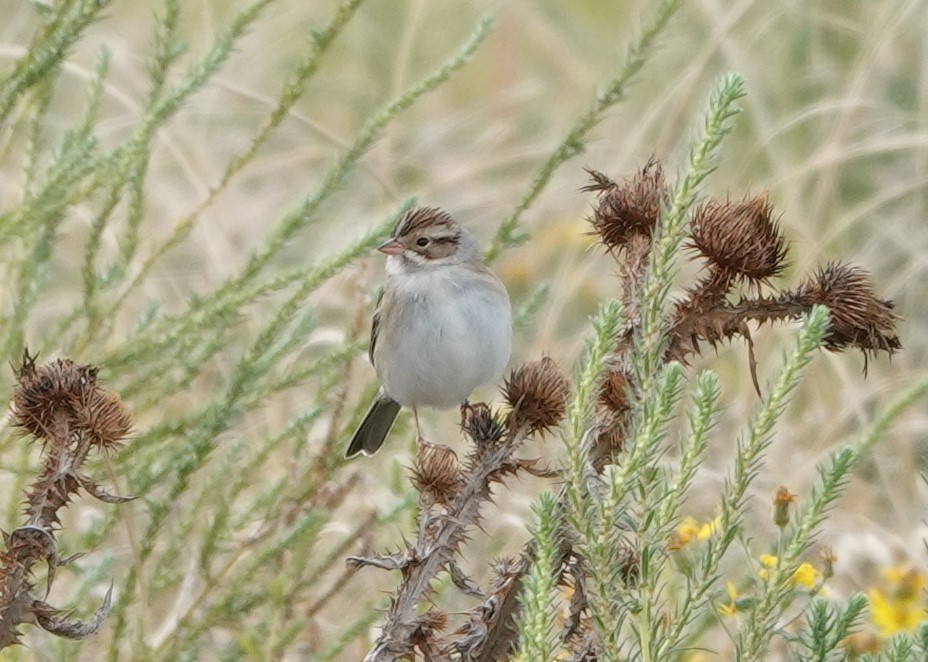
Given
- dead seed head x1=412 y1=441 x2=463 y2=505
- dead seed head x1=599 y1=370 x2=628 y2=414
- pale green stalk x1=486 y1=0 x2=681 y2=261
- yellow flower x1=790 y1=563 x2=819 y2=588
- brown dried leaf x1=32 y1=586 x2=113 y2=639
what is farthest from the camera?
pale green stalk x1=486 y1=0 x2=681 y2=261

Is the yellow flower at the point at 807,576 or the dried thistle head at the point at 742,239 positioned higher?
the yellow flower at the point at 807,576

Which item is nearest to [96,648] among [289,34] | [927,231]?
[927,231]

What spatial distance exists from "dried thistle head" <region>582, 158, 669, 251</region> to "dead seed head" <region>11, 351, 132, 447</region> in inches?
25.9

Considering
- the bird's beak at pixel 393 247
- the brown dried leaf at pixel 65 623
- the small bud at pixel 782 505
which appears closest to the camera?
the brown dried leaf at pixel 65 623

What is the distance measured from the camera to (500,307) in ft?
13.3

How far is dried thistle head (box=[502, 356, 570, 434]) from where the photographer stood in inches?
79.5

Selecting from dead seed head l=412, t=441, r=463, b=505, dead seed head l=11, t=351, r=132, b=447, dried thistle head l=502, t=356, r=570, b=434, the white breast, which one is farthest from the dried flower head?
the white breast

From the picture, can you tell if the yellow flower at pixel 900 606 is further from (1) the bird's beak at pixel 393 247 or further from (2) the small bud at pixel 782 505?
(1) the bird's beak at pixel 393 247

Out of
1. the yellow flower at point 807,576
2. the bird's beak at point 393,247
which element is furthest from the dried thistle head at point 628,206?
the bird's beak at point 393,247

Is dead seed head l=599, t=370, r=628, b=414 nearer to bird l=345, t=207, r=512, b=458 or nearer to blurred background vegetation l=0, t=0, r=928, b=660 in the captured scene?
blurred background vegetation l=0, t=0, r=928, b=660

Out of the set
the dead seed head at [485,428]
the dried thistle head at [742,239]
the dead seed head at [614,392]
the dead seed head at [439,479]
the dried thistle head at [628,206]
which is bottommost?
the dead seed head at [439,479]

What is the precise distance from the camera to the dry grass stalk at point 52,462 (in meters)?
1.81

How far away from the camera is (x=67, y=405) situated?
5.98 ft

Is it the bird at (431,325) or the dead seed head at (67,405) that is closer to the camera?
the dead seed head at (67,405)
